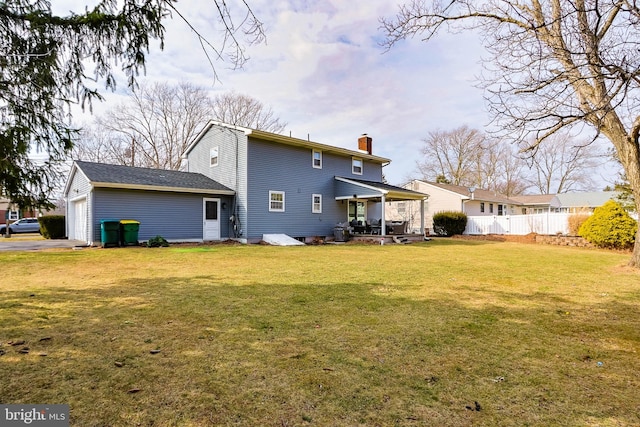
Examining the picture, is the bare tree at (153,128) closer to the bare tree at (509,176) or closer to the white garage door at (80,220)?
the white garage door at (80,220)

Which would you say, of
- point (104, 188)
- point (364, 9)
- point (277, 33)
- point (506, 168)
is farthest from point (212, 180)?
point (506, 168)

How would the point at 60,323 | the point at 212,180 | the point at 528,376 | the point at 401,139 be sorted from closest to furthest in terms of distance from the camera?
1. the point at 528,376
2. the point at 60,323
3. the point at 212,180
4. the point at 401,139

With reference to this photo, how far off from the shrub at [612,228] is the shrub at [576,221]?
222 centimetres

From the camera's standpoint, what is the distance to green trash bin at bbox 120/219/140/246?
13.3 m

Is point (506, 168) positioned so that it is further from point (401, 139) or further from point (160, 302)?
point (160, 302)

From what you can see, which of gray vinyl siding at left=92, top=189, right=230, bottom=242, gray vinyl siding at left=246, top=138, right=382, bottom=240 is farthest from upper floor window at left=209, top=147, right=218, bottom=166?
gray vinyl siding at left=246, top=138, right=382, bottom=240

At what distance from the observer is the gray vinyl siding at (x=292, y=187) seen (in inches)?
640

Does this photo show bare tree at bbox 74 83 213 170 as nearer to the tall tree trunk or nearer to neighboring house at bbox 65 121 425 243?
neighboring house at bbox 65 121 425 243

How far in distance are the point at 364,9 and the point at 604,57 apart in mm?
3982

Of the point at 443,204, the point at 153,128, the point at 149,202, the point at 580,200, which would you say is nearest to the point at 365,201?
the point at 443,204

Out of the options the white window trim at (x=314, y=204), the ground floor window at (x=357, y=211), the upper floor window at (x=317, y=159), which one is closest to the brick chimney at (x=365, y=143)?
the ground floor window at (x=357, y=211)

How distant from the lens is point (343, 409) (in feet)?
7.54

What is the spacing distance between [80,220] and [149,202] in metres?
4.48

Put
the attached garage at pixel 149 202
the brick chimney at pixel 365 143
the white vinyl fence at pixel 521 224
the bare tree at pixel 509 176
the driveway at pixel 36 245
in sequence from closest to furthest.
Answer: the driveway at pixel 36 245
the attached garage at pixel 149 202
the white vinyl fence at pixel 521 224
the brick chimney at pixel 365 143
the bare tree at pixel 509 176
